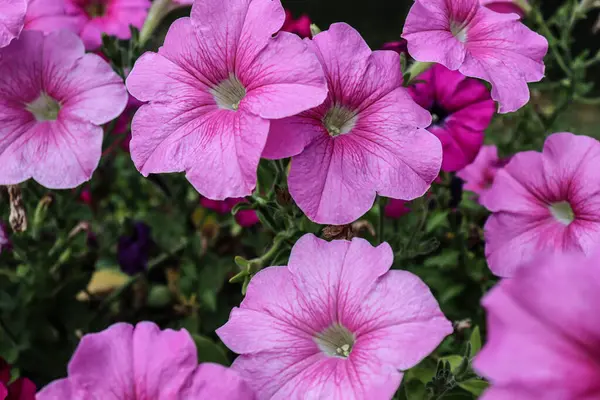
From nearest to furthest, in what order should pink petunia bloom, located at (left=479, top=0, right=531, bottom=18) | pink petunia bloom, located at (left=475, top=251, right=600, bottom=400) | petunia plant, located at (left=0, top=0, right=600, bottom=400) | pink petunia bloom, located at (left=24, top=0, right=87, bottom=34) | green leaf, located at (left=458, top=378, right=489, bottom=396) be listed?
pink petunia bloom, located at (left=475, top=251, right=600, bottom=400) → petunia plant, located at (left=0, top=0, right=600, bottom=400) → green leaf, located at (left=458, top=378, right=489, bottom=396) → pink petunia bloom, located at (left=24, top=0, right=87, bottom=34) → pink petunia bloom, located at (left=479, top=0, right=531, bottom=18)

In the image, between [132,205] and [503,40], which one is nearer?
[503,40]

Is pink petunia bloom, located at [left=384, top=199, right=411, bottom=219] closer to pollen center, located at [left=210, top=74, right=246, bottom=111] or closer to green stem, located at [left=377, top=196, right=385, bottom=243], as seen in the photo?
green stem, located at [left=377, top=196, right=385, bottom=243]

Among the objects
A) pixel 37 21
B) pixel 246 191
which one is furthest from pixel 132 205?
pixel 246 191

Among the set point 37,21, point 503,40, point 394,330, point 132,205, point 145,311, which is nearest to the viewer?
point 394,330

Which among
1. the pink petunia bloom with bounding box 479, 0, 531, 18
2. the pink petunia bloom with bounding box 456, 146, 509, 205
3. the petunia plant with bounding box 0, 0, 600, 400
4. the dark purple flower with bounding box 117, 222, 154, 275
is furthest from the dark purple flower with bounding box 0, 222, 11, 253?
the pink petunia bloom with bounding box 479, 0, 531, 18

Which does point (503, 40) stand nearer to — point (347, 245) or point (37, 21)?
point (347, 245)

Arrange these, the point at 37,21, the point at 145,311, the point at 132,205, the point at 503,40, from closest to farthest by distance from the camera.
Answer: the point at 503,40
the point at 37,21
the point at 145,311
the point at 132,205

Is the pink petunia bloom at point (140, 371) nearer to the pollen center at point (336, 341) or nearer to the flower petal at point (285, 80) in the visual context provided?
the pollen center at point (336, 341)
